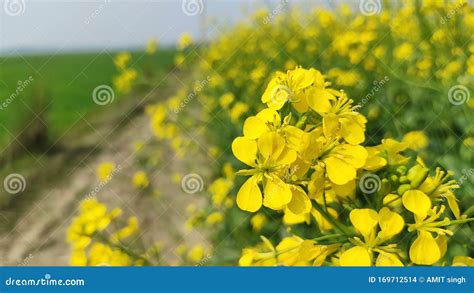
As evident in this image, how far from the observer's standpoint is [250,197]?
0.80 m

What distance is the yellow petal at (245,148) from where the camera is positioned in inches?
31.4

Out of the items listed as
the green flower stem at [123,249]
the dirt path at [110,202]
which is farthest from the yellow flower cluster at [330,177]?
the dirt path at [110,202]

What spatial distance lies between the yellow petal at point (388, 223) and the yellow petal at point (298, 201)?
11cm

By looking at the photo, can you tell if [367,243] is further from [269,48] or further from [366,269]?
[269,48]

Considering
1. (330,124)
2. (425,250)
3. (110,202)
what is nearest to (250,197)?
(330,124)

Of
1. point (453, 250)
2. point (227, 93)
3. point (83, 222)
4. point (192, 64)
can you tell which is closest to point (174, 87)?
point (192, 64)

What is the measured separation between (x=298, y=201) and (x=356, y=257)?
0.12 meters

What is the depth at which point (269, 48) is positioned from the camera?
2.35 meters

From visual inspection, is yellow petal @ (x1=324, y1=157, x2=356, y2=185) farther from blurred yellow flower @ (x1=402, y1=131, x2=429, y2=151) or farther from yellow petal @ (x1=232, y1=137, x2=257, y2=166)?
blurred yellow flower @ (x1=402, y1=131, x2=429, y2=151)

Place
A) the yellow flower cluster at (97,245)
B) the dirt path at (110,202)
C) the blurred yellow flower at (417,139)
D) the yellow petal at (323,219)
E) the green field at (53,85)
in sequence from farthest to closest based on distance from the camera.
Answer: the dirt path at (110,202), the green field at (53,85), the yellow flower cluster at (97,245), the blurred yellow flower at (417,139), the yellow petal at (323,219)

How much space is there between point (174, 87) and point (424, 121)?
197 cm

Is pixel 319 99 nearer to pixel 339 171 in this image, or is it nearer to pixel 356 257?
pixel 339 171

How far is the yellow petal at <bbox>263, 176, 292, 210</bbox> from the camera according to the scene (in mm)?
759

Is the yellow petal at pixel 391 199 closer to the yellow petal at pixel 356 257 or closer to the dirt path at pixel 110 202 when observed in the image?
the yellow petal at pixel 356 257
